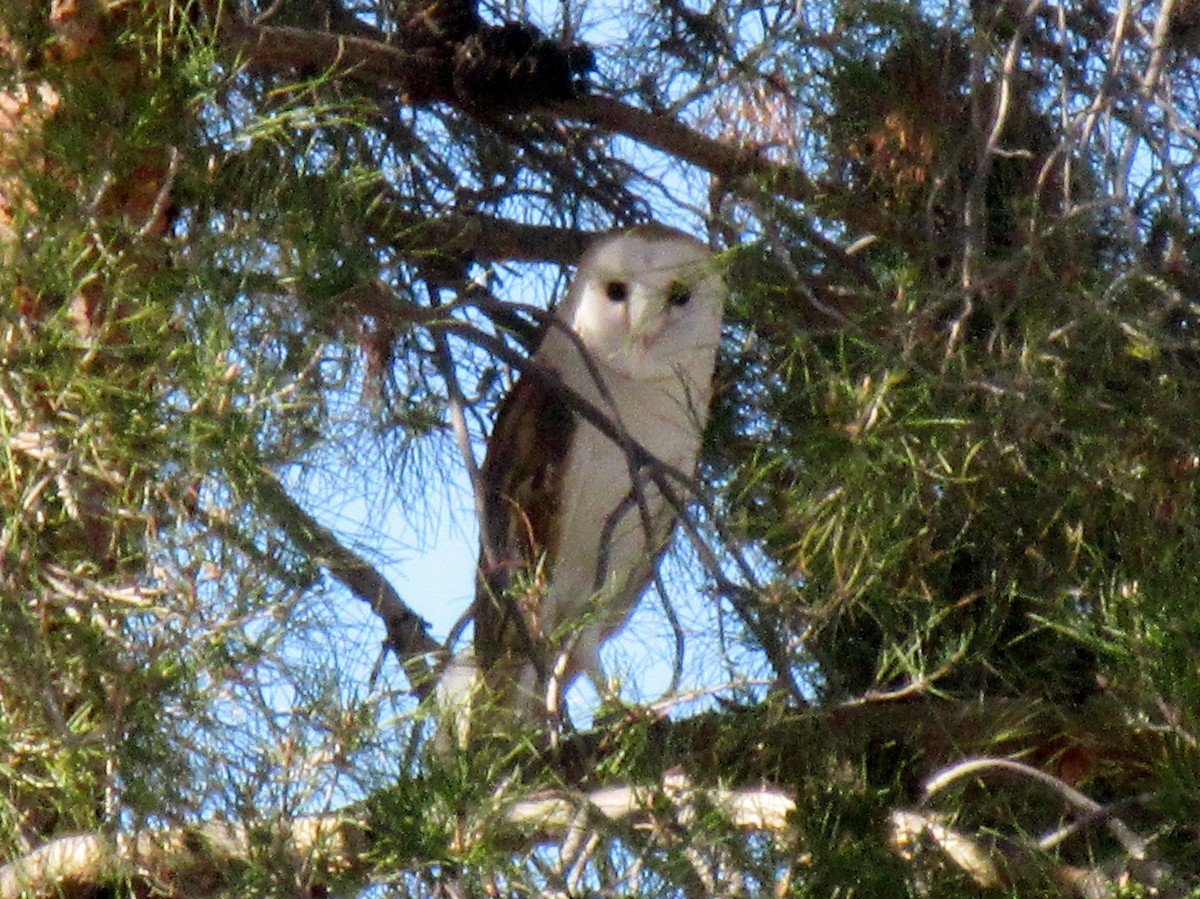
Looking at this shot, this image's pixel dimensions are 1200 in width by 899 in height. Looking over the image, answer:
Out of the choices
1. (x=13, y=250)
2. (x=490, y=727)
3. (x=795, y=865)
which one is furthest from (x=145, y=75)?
(x=795, y=865)

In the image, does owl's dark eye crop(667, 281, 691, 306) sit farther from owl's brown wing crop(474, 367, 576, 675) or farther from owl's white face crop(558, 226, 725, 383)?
owl's brown wing crop(474, 367, 576, 675)

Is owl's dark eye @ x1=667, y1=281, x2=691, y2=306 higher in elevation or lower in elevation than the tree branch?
higher

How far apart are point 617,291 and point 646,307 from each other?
40 mm

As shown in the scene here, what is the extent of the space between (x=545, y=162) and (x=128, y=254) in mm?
663

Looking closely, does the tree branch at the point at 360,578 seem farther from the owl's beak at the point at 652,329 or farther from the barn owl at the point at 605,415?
the owl's beak at the point at 652,329

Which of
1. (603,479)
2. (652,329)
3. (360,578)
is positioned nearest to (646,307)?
(652,329)

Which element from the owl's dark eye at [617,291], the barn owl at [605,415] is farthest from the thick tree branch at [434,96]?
the owl's dark eye at [617,291]

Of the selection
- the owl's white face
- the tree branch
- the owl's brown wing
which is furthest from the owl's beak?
the tree branch

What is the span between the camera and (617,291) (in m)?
2.20

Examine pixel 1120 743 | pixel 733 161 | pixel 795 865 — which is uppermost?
pixel 733 161

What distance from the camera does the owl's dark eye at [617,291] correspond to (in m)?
2.17

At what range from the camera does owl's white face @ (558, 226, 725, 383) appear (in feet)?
6.86

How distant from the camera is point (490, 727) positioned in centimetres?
142

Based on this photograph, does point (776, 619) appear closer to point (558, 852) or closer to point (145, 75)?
point (558, 852)
